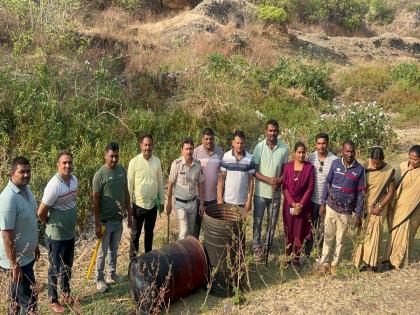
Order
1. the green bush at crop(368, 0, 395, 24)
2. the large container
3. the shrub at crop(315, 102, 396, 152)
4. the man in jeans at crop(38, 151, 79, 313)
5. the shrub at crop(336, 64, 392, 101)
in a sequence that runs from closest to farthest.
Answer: the man in jeans at crop(38, 151, 79, 313) → the large container → the shrub at crop(315, 102, 396, 152) → the shrub at crop(336, 64, 392, 101) → the green bush at crop(368, 0, 395, 24)

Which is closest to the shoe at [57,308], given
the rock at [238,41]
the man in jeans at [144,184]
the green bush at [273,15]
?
the man in jeans at [144,184]

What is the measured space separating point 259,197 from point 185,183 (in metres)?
0.85

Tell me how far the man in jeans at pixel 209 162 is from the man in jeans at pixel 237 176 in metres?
0.12

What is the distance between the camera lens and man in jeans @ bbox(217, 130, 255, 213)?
4.83m

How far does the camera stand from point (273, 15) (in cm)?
1661

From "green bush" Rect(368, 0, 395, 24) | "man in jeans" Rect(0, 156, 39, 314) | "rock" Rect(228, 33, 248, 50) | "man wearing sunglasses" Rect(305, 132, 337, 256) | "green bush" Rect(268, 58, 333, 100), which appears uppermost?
"green bush" Rect(368, 0, 395, 24)

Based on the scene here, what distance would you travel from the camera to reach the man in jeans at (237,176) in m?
4.83

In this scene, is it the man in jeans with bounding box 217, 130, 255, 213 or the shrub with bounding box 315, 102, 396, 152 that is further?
the shrub with bounding box 315, 102, 396, 152

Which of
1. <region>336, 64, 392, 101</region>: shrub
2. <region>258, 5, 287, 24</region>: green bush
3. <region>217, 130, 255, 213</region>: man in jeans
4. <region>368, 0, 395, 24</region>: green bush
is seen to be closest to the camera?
<region>217, 130, 255, 213</region>: man in jeans

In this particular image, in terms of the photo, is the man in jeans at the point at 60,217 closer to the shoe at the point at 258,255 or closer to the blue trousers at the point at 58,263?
the blue trousers at the point at 58,263

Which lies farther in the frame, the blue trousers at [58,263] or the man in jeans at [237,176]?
the man in jeans at [237,176]

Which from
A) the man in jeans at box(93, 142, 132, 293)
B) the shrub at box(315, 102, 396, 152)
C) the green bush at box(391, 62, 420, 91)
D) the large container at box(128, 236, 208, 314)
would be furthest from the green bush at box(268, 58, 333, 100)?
the large container at box(128, 236, 208, 314)

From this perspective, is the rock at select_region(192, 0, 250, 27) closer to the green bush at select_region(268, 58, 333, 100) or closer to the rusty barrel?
the green bush at select_region(268, 58, 333, 100)

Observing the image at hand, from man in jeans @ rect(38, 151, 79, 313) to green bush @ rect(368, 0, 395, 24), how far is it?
96.3 feet
